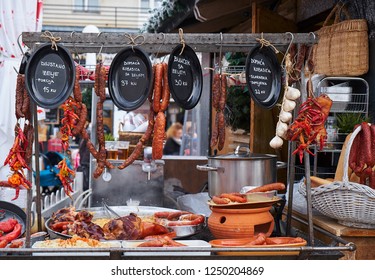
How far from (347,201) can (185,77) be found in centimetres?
138

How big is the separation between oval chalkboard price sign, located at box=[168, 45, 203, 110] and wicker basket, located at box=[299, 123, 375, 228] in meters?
1.11

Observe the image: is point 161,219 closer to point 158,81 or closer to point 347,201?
point 158,81

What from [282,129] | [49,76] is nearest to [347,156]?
[282,129]

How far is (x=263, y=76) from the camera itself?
3.30 metres

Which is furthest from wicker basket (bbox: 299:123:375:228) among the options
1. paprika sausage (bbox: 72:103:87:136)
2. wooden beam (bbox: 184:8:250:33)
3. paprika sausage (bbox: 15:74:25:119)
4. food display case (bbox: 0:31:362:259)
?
wooden beam (bbox: 184:8:250:33)

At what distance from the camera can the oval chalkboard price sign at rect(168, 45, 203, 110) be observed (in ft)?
10.7

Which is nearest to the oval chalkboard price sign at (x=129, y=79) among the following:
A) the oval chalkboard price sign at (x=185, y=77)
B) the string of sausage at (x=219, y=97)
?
the oval chalkboard price sign at (x=185, y=77)

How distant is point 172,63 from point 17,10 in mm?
2932

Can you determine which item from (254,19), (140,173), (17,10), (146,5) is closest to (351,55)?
(254,19)

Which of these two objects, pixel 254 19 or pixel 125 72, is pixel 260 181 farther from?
pixel 254 19

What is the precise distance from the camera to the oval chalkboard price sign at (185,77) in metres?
3.26

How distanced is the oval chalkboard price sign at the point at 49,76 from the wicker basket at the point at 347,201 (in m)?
1.86

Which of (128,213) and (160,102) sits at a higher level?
(160,102)

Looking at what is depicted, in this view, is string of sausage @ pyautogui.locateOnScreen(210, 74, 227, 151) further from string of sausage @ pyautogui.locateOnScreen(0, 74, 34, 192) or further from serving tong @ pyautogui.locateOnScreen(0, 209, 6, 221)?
serving tong @ pyautogui.locateOnScreen(0, 209, 6, 221)
